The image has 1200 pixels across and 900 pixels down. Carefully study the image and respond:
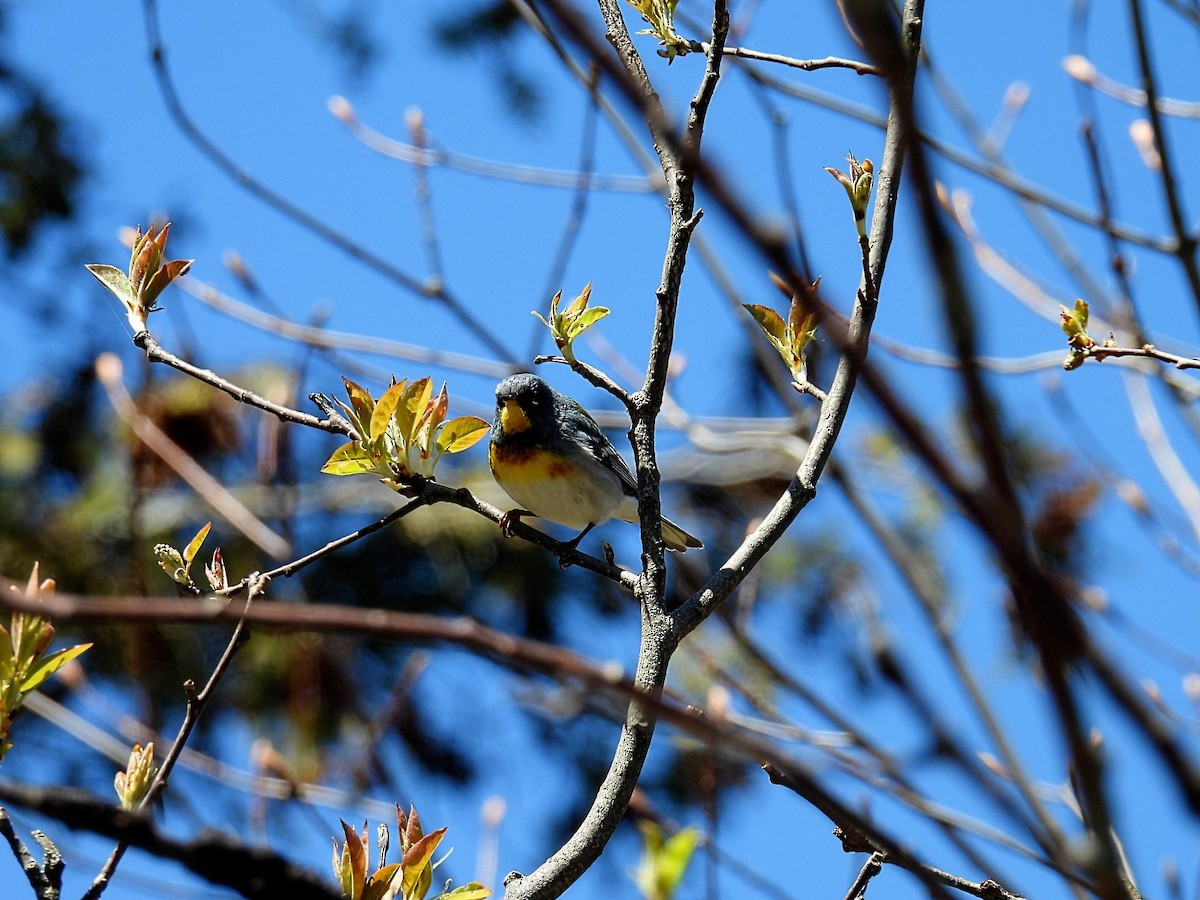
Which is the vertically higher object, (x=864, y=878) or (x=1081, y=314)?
(x=1081, y=314)

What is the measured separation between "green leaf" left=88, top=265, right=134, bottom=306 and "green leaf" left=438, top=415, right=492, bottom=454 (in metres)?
0.62

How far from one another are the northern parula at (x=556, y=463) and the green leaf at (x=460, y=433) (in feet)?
6.11

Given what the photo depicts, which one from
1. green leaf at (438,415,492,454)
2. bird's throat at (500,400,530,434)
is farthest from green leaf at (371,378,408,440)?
bird's throat at (500,400,530,434)

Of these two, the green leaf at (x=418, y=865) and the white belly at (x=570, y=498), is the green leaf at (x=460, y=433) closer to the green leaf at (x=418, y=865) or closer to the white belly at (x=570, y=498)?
the green leaf at (x=418, y=865)

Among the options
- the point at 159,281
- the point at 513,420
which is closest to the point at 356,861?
the point at 159,281

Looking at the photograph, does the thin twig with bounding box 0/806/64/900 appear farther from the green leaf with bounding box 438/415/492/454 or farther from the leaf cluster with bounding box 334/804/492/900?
the green leaf with bounding box 438/415/492/454

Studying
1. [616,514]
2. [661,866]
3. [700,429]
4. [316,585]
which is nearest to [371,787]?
[316,585]

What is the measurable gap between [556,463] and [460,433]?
2088 mm

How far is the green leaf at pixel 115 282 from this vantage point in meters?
2.19

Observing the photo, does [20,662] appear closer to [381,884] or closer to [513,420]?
[381,884]

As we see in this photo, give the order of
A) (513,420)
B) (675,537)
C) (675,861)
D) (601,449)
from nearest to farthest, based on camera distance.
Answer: (675,861) → (675,537) → (513,420) → (601,449)

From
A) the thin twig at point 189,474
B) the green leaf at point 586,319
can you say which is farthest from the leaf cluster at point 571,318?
the thin twig at point 189,474

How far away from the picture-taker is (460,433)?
2225mm

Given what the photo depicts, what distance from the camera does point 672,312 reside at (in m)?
1.91
